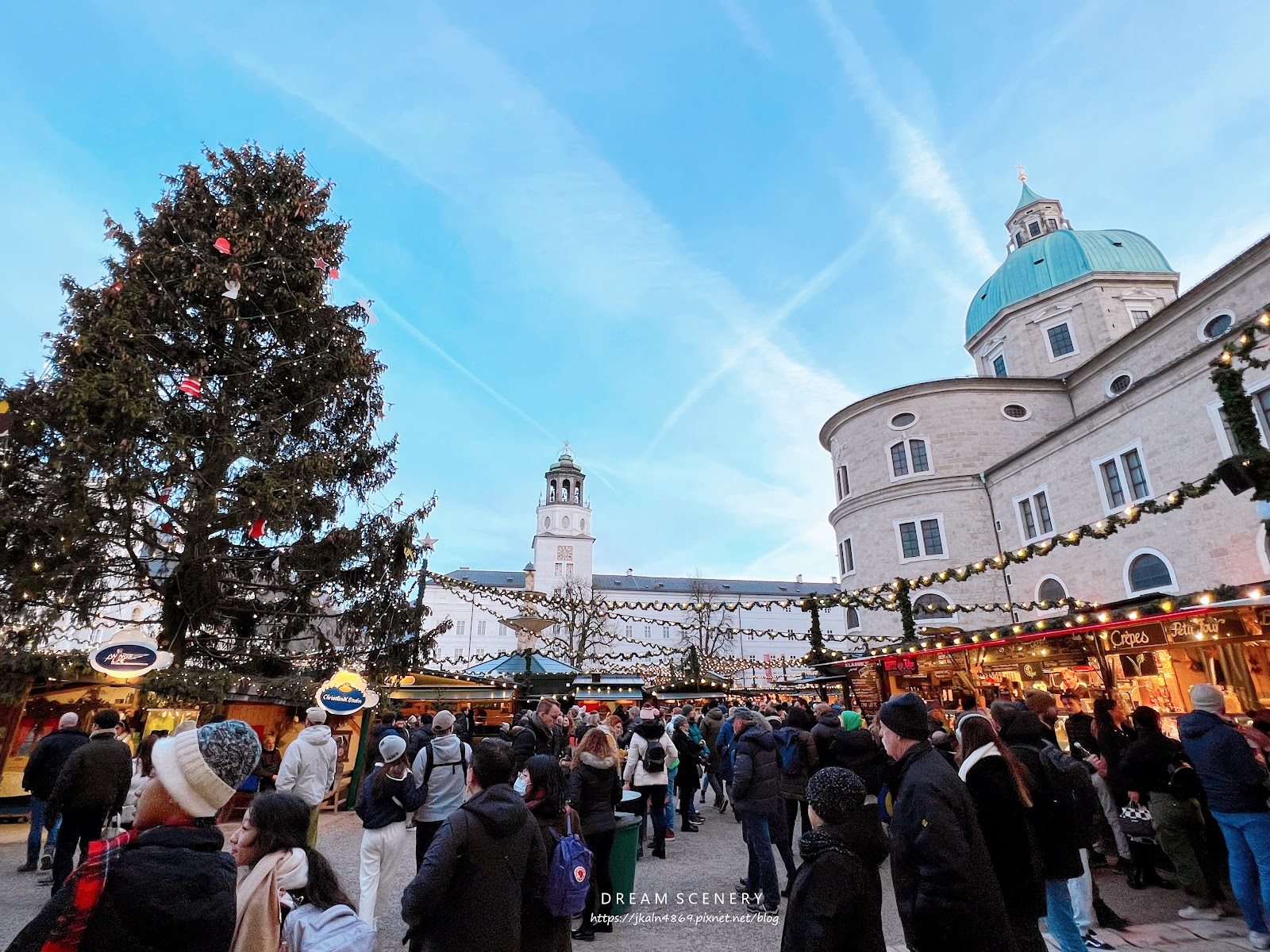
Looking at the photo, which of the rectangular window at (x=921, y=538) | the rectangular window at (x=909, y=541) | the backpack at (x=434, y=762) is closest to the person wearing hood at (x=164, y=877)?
the backpack at (x=434, y=762)

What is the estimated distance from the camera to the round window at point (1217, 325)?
20656 millimetres

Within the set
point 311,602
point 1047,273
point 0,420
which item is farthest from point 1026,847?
point 1047,273

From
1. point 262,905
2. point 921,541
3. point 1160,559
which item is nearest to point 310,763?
point 262,905

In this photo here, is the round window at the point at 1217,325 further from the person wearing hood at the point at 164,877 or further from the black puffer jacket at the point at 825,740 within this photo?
the person wearing hood at the point at 164,877

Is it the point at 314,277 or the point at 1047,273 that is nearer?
the point at 314,277

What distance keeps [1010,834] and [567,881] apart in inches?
106

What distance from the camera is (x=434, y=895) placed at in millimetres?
3105

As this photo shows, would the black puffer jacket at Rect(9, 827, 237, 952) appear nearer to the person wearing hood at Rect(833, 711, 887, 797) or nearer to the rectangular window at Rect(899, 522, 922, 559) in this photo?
the person wearing hood at Rect(833, 711, 887, 797)

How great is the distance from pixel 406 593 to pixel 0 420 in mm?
6926

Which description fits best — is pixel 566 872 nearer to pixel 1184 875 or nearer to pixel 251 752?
pixel 251 752

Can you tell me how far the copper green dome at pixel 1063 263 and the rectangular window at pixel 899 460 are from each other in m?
10.7

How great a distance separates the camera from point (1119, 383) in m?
26.6

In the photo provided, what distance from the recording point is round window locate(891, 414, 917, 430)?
31.4 metres

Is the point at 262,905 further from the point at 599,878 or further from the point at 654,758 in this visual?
the point at 654,758
